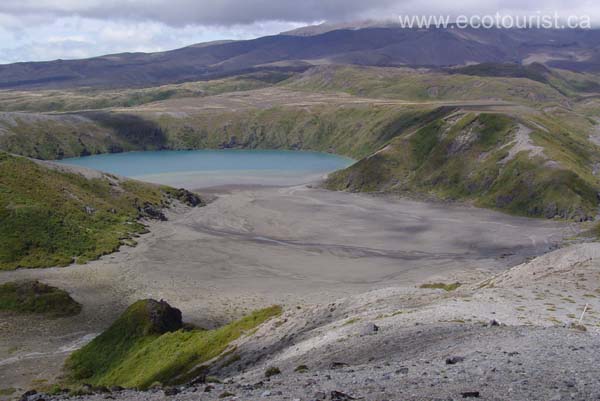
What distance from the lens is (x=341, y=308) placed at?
41656 millimetres

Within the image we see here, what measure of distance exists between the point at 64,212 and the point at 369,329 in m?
79.5

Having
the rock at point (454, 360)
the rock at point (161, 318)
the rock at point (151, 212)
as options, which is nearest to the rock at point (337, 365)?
the rock at point (454, 360)

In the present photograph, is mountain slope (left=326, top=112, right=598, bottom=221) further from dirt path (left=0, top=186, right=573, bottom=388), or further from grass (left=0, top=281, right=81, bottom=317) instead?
grass (left=0, top=281, right=81, bottom=317)

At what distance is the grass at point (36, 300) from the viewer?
203 feet

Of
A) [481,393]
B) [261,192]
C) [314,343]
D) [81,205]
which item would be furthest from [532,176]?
[481,393]

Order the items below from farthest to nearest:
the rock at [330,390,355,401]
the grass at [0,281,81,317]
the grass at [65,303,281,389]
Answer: the grass at [0,281,81,317]
the grass at [65,303,281,389]
the rock at [330,390,355,401]

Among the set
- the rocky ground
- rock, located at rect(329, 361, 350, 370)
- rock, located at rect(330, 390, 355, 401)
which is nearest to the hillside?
the rocky ground

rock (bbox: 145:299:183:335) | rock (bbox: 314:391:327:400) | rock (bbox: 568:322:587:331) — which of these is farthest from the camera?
rock (bbox: 145:299:183:335)

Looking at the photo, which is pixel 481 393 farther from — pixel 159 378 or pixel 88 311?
pixel 88 311

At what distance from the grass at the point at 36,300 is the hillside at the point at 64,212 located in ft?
43.2

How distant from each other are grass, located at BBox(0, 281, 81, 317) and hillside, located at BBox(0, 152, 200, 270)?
13.2 meters

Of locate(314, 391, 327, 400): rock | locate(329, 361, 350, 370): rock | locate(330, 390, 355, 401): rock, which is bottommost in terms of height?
locate(329, 361, 350, 370): rock

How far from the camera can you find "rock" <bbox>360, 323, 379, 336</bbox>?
3136 cm

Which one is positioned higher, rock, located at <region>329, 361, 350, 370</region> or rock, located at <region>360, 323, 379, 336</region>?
rock, located at <region>329, 361, 350, 370</region>
